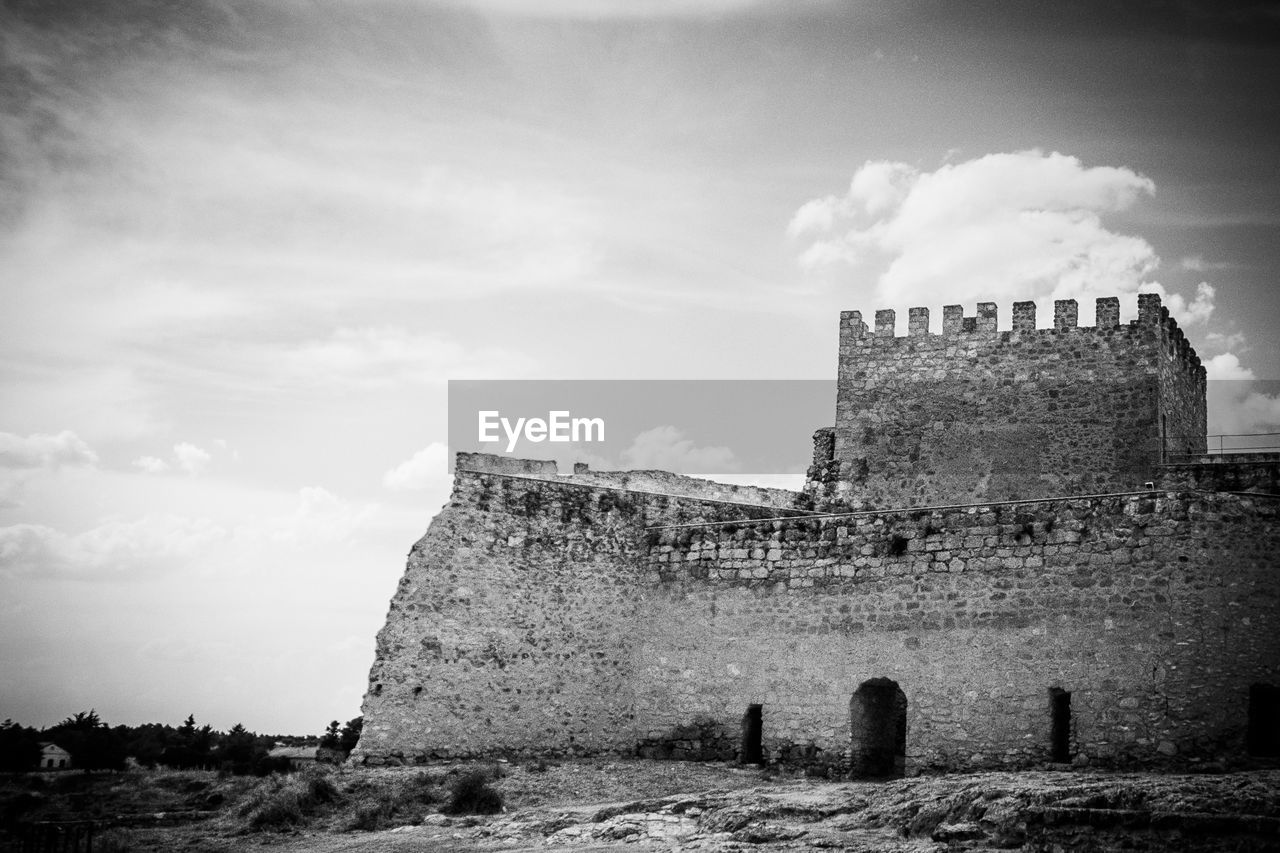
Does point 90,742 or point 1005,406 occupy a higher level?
point 1005,406

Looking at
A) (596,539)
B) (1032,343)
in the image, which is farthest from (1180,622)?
(1032,343)

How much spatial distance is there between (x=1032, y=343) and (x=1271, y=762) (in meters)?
11.9

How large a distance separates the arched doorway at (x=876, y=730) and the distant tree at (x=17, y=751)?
86.9 ft

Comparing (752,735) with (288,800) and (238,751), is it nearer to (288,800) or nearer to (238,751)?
(288,800)

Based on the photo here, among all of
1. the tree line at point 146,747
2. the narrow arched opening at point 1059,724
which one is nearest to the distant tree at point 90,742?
the tree line at point 146,747

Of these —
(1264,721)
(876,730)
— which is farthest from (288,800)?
(1264,721)

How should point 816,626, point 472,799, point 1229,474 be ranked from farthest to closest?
point 1229,474, point 816,626, point 472,799

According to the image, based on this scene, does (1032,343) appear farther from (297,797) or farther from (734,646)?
(297,797)

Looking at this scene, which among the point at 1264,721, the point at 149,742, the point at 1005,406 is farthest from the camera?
the point at 149,742

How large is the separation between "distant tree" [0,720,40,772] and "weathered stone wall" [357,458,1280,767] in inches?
858

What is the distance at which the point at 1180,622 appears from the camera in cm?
1579

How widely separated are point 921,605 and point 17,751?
29.9 meters

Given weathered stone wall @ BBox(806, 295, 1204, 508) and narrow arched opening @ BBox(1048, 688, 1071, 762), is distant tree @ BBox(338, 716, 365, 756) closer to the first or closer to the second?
weathered stone wall @ BBox(806, 295, 1204, 508)

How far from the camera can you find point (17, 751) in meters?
36.8
